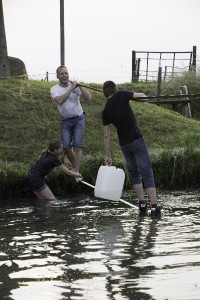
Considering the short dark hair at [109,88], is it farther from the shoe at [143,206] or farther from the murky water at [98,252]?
the murky water at [98,252]

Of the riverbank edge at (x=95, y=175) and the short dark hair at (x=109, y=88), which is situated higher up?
the short dark hair at (x=109, y=88)

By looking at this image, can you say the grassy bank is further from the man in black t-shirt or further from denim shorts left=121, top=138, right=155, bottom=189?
the man in black t-shirt

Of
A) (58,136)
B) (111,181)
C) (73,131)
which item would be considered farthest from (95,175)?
(58,136)

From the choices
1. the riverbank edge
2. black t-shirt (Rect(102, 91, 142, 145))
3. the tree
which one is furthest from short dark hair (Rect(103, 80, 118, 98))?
the tree

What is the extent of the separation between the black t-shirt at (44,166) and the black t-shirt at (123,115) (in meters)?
1.87

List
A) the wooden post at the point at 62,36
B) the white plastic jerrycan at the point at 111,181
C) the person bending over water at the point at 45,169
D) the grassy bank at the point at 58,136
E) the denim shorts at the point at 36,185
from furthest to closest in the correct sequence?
the wooden post at the point at 62,36, the grassy bank at the point at 58,136, the denim shorts at the point at 36,185, the person bending over water at the point at 45,169, the white plastic jerrycan at the point at 111,181

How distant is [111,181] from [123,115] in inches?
50.9

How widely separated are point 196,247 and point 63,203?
4.55m

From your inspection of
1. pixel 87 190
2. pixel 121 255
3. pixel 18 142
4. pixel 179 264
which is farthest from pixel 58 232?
pixel 18 142

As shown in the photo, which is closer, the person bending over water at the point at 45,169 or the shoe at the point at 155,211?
the shoe at the point at 155,211

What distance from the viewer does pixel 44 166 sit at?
498 inches

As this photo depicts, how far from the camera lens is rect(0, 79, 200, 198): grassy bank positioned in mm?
14047

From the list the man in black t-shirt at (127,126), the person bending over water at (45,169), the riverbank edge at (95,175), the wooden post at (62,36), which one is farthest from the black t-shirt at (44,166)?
the wooden post at (62,36)

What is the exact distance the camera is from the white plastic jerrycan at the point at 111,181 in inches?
458
